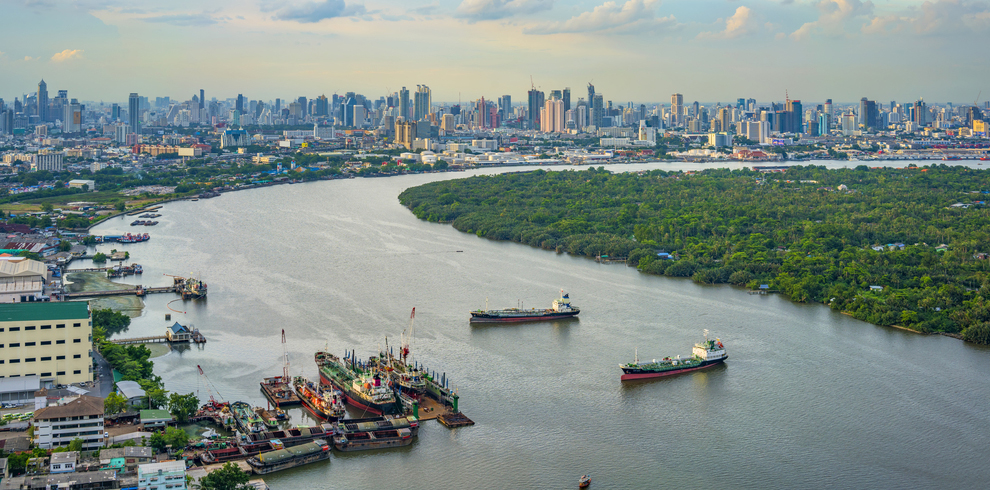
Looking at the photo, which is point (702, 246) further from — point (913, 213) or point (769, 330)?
point (913, 213)

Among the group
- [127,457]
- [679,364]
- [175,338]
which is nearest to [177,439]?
[127,457]

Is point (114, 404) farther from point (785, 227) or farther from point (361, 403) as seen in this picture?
point (785, 227)

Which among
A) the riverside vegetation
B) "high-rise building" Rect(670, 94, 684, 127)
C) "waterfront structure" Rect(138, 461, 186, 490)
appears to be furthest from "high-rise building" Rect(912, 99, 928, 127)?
"waterfront structure" Rect(138, 461, 186, 490)

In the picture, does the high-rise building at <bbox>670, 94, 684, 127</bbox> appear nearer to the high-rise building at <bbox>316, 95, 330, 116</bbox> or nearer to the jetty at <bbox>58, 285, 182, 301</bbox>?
the high-rise building at <bbox>316, 95, 330, 116</bbox>

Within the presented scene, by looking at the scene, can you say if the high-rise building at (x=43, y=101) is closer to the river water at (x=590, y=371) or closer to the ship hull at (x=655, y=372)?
the river water at (x=590, y=371)

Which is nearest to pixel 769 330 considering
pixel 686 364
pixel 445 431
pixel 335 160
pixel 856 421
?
pixel 686 364

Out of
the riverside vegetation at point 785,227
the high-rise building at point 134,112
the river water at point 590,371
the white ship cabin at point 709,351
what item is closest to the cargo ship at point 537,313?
the river water at point 590,371
